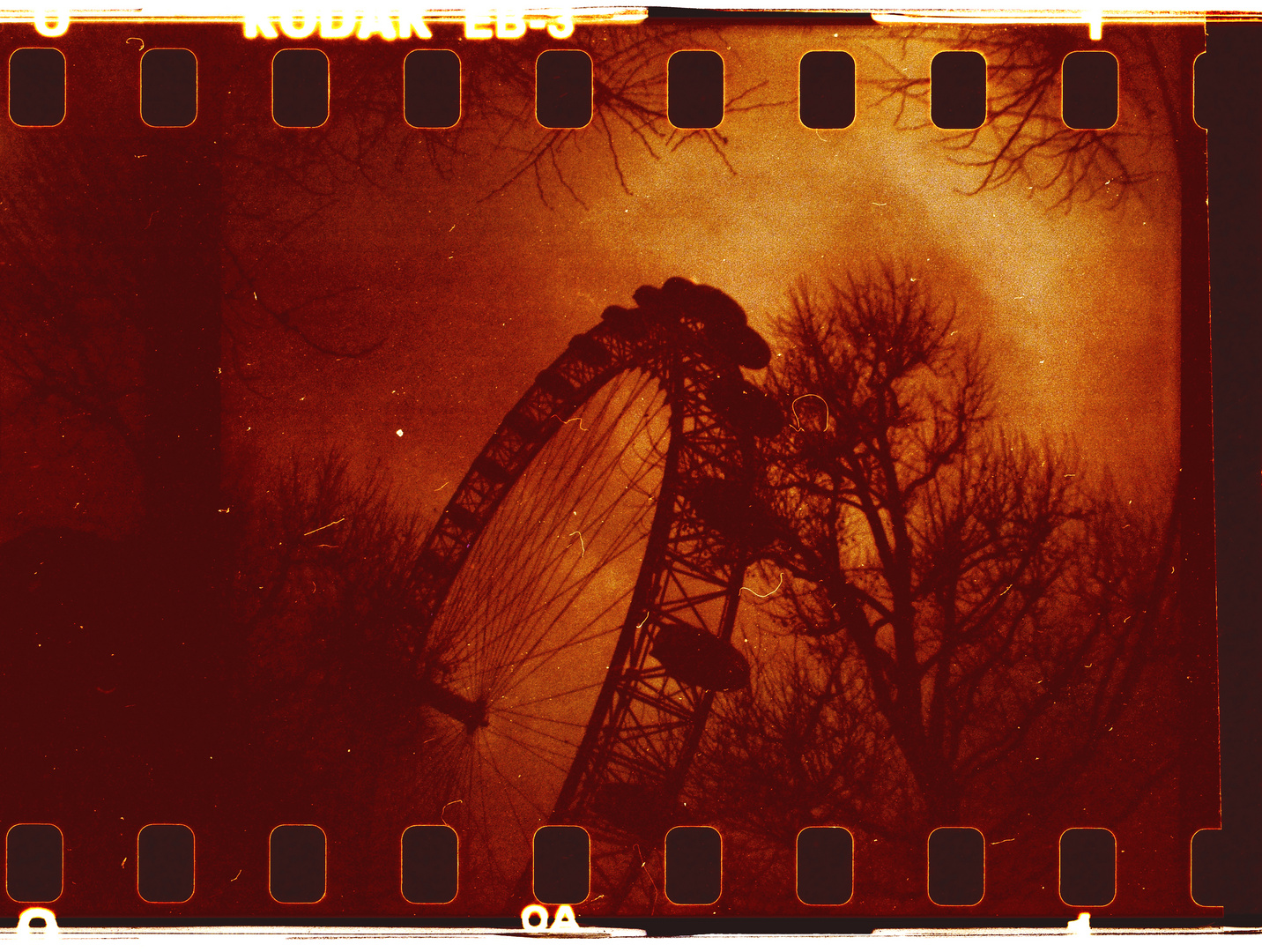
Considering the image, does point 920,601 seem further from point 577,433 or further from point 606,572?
point 577,433

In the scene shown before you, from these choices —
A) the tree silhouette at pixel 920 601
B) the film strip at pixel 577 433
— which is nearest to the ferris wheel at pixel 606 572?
the film strip at pixel 577 433

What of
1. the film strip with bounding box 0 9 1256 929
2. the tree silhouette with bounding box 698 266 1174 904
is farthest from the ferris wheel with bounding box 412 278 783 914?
the tree silhouette with bounding box 698 266 1174 904

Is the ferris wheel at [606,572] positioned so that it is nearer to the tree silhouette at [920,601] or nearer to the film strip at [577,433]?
the film strip at [577,433]

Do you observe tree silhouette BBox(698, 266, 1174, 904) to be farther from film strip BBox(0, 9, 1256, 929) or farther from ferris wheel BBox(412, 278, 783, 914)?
ferris wheel BBox(412, 278, 783, 914)

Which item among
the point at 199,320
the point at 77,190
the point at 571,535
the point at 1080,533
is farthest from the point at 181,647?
the point at 1080,533
